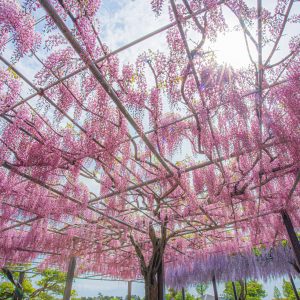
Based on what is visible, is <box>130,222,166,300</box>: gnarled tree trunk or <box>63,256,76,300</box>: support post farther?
<box>63,256,76,300</box>: support post

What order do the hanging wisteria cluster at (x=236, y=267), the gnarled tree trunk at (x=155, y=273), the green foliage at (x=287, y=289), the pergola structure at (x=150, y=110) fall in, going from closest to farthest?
the pergola structure at (x=150, y=110)
the gnarled tree trunk at (x=155, y=273)
the hanging wisteria cluster at (x=236, y=267)
the green foliage at (x=287, y=289)

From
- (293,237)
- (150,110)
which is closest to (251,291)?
(293,237)

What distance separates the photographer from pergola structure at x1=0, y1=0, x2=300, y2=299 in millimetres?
2227

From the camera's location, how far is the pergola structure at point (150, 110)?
2.23m

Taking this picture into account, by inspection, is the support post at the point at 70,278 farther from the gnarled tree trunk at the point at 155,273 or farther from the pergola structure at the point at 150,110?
the gnarled tree trunk at the point at 155,273

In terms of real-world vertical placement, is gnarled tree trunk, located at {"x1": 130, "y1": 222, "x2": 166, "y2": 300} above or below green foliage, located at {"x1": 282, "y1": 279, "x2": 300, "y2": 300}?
below

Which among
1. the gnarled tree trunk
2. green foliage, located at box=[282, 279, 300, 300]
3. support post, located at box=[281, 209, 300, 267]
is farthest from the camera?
green foliage, located at box=[282, 279, 300, 300]

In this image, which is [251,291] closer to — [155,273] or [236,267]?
[236,267]

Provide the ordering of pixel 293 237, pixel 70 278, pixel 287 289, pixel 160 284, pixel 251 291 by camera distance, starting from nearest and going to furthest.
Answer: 1. pixel 160 284
2. pixel 293 237
3. pixel 70 278
4. pixel 251 291
5. pixel 287 289

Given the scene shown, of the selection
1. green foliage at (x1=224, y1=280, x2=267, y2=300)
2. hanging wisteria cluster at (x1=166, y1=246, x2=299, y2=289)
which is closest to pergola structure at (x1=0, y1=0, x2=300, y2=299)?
hanging wisteria cluster at (x1=166, y1=246, x2=299, y2=289)

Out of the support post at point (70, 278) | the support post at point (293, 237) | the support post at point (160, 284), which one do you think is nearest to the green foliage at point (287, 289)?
the support post at point (293, 237)

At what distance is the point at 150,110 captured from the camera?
10.7 feet

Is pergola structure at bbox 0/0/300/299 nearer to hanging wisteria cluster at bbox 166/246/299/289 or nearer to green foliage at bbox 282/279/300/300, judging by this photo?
hanging wisteria cluster at bbox 166/246/299/289

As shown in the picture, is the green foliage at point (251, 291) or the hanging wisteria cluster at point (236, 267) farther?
the green foliage at point (251, 291)
